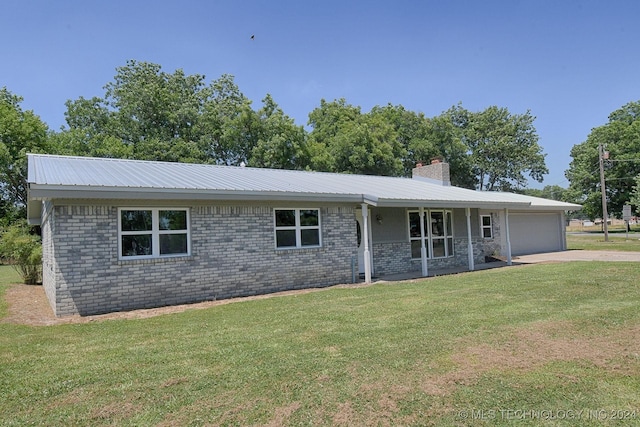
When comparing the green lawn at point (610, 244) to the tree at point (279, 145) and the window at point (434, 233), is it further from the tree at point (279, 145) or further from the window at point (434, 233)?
the tree at point (279, 145)

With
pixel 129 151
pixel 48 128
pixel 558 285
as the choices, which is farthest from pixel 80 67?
pixel 558 285

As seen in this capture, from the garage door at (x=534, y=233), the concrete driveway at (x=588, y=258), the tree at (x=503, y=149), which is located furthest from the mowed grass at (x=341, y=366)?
the tree at (x=503, y=149)

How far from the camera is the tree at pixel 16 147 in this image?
30.0 meters

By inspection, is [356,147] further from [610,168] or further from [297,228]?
[610,168]

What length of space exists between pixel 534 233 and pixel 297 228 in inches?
707

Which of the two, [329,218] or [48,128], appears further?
[48,128]

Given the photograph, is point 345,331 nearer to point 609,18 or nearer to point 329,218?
point 329,218

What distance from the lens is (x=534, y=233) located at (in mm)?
24562

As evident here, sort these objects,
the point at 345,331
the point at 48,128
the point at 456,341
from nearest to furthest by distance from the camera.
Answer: the point at 456,341 < the point at 345,331 < the point at 48,128

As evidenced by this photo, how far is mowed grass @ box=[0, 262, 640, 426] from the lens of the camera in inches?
146

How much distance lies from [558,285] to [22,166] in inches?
1321

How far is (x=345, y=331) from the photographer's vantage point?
6.50 m

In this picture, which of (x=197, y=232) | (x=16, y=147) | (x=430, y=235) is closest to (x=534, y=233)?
(x=430, y=235)

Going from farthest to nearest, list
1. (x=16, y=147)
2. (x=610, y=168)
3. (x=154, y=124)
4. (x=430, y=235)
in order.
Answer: (x=610, y=168), (x=154, y=124), (x=16, y=147), (x=430, y=235)
